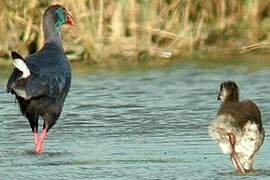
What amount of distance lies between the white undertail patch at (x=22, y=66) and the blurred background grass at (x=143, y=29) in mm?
4631

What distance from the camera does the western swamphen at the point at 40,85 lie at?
9602 mm

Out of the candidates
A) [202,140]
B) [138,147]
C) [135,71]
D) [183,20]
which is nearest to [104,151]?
[138,147]

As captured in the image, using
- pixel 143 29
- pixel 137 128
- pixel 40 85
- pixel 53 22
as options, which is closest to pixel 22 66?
pixel 40 85

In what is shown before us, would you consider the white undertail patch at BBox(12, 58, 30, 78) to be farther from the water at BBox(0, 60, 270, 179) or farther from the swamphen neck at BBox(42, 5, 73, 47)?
the swamphen neck at BBox(42, 5, 73, 47)

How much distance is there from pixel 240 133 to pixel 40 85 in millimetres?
2306

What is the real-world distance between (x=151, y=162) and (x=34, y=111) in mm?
1573

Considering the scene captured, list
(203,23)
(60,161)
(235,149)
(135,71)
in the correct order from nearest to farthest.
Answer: (235,149) < (60,161) < (135,71) < (203,23)

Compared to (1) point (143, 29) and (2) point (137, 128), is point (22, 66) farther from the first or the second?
(1) point (143, 29)

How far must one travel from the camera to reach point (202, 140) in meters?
9.68

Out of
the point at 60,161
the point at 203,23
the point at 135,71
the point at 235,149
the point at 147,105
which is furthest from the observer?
the point at 203,23

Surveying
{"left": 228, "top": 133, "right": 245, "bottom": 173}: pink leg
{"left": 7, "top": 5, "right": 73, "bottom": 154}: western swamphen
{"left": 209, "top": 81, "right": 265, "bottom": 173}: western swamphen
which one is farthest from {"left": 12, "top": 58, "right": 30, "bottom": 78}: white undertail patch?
{"left": 228, "top": 133, "right": 245, "bottom": 173}: pink leg

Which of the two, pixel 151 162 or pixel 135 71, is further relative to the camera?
pixel 135 71

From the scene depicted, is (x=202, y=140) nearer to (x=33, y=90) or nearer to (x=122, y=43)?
(x=33, y=90)

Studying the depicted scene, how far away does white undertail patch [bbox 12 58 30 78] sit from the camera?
9.48 meters
